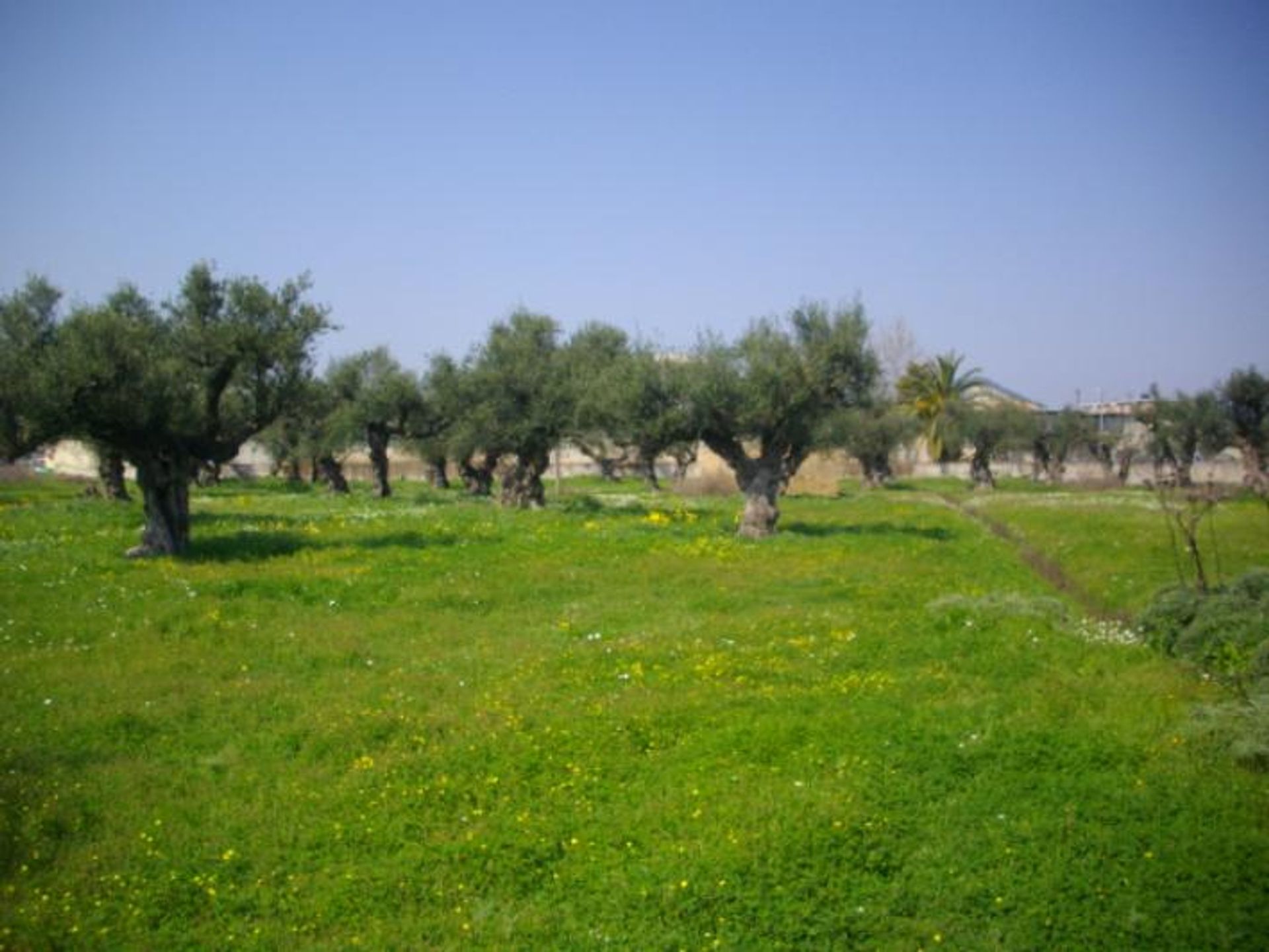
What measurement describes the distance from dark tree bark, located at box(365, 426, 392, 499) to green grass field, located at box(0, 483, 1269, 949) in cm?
3141

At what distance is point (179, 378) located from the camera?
83.4ft

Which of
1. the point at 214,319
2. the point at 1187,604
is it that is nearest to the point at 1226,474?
the point at 1187,604

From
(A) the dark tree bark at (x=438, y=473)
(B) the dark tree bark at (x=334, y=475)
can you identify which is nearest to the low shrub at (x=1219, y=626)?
Answer: (B) the dark tree bark at (x=334, y=475)

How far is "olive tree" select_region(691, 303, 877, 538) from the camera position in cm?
3284

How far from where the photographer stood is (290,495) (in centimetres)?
5044

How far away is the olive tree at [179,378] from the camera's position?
2416cm

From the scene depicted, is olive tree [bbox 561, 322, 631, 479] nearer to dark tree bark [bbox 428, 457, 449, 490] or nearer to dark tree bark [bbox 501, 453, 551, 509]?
dark tree bark [bbox 501, 453, 551, 509]

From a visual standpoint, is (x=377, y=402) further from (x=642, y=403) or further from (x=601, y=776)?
(x=601, y=776)

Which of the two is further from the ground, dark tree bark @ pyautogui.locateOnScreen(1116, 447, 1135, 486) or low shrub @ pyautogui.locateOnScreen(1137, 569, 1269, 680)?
dark tree bark @ pyautogui.locateOnScreen(1116, 447, 1135, 486)

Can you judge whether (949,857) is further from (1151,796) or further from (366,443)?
(366,443)

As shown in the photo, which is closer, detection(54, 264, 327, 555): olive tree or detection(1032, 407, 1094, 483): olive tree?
detection(54, 264, 327, 555): olive tree

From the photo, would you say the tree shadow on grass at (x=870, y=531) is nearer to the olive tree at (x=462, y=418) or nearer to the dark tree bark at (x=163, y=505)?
the olive tree at (x=462, y=418)

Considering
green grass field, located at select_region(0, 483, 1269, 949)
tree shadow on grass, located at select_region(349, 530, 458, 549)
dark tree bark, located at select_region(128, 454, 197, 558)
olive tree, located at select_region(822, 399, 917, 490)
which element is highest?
olive tree, located at select_region(822, 399, 917, 490)

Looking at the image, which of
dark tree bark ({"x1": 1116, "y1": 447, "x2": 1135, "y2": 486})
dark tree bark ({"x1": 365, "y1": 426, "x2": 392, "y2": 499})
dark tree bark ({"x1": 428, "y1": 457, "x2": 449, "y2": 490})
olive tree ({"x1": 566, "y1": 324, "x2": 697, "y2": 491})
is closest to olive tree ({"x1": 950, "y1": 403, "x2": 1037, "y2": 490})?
dark tree bark ({"x1": 1116, "y1": 447, "x2": 1135, "y2": 486})
